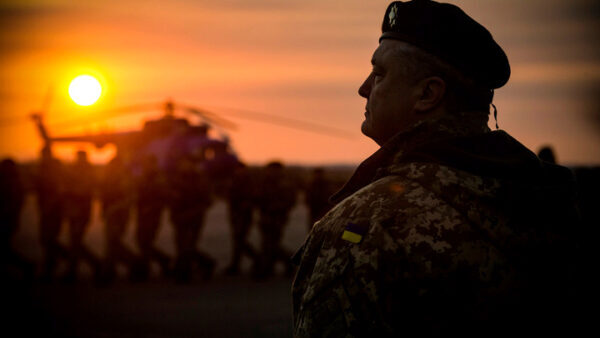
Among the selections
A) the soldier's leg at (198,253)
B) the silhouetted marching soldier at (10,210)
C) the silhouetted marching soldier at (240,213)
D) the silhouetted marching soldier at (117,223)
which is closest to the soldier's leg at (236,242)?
the silhouetted marching soldier at (240,213)

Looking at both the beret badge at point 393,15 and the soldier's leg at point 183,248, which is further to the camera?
the soldier's leg at point 183,248

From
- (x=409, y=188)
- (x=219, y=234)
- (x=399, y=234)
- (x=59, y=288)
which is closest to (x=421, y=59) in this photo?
(x=409, y=188)

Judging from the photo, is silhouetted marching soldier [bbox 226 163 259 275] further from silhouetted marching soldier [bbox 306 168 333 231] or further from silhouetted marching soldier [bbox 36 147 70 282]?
silhouetted marching soldier [bbox 36 147 70 282]

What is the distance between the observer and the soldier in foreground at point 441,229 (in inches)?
52.1

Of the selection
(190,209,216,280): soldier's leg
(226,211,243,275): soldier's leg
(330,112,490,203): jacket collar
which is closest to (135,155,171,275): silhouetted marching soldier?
(190,209,216,280): soldier's leg

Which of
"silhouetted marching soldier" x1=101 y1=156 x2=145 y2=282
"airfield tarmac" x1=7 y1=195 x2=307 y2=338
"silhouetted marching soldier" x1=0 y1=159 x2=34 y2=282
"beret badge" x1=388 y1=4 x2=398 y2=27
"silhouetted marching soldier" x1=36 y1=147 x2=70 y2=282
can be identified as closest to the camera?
"beret badge" x1=388 y1=4 x2=398 y2=27

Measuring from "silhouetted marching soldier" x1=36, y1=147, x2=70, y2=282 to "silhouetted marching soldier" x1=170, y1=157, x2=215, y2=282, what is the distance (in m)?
2.49

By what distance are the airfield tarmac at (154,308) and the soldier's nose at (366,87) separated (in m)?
6.02

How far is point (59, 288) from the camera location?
11.2 meters

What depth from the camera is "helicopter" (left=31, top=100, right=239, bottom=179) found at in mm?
12930

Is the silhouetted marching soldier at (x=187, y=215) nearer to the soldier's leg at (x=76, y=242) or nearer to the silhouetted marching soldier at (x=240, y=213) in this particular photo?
the silhouetted marching soldier at (x=240, y=213)

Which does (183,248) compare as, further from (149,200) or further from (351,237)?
(351,237)

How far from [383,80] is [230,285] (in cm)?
1008

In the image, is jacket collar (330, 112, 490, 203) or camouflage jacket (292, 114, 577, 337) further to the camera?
jacket collar (330, 112, 490, 203)
